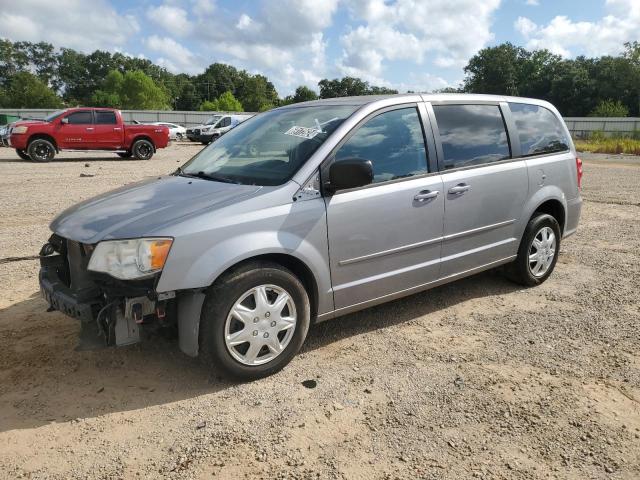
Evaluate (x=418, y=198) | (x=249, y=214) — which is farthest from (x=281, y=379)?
(x=418, y=198)

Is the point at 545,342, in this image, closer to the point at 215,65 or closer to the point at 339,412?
the point at 339,412

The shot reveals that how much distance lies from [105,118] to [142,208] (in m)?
16.2

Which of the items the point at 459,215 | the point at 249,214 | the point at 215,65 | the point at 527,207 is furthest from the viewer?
the point at 215,65

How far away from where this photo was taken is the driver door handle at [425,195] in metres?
3.77

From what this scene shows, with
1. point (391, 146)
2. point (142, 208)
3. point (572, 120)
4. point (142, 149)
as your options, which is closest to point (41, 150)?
point (142, 149)

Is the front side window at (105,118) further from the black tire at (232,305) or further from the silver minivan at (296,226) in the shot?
the black tire at (232,305)

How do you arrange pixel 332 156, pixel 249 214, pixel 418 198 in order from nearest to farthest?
pixel 249 214
pixel 332 156
pixel 418 198

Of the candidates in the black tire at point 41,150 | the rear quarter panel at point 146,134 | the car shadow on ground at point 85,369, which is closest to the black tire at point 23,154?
the black tire at point 41,150

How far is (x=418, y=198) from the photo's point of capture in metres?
3.77

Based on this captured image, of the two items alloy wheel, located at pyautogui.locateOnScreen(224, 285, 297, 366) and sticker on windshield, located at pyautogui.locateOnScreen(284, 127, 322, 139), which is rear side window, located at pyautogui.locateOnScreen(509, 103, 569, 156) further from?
alloy wheel, located at pyautogui.locateOnScreen(224, 285, 297, 366)

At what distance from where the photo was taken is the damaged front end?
9.27 feet

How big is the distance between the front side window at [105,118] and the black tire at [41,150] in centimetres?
172

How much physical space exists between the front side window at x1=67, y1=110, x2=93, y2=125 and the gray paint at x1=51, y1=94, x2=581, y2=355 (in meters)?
15.1

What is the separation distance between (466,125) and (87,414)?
11.2 ft
